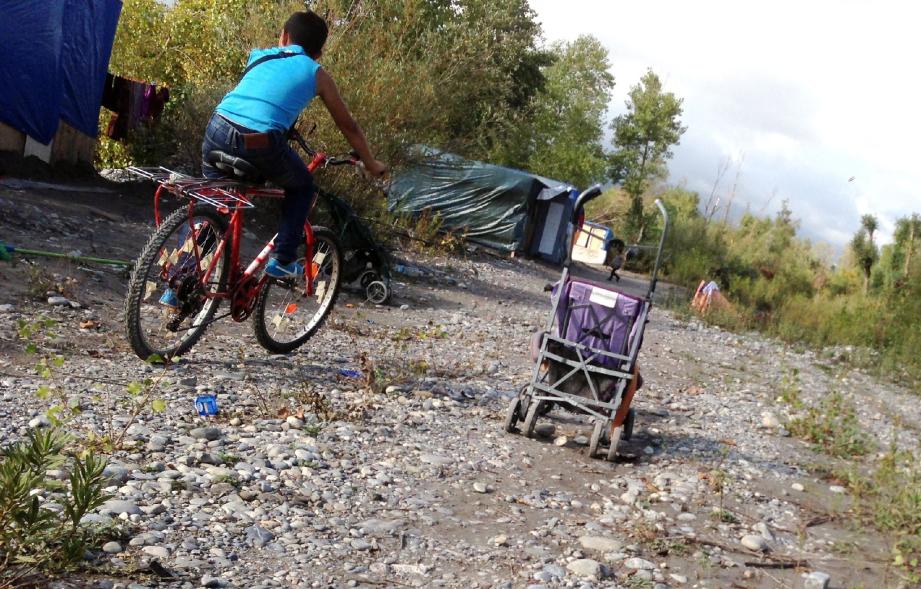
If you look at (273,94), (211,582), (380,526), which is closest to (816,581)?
(380,526)

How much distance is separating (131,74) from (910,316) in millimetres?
17246

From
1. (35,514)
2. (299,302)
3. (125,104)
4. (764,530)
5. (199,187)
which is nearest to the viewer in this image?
(35,514)

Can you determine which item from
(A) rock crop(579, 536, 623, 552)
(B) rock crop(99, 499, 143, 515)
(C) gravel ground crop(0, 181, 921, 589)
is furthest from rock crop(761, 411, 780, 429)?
(B) rock crop(99, 499, 143, 515)

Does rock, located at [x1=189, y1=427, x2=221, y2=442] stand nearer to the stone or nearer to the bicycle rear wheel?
the bicycle rear wheel

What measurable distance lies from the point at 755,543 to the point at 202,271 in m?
3.71

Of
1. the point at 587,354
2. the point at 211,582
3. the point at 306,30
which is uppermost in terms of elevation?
the point at 306,30

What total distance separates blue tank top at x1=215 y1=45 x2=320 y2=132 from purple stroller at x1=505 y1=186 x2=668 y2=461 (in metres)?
2.03

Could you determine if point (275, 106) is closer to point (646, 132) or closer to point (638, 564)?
point (638, 564)

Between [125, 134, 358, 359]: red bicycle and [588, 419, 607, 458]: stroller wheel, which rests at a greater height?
[125, 134, 358, 359]: red bicycle

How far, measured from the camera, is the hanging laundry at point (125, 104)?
48.7 ft

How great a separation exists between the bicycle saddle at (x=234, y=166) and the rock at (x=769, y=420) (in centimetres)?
518

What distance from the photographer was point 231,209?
5.66 meters

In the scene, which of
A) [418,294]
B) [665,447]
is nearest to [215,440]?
[665,447]

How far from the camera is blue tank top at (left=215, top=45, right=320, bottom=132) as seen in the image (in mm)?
5465
